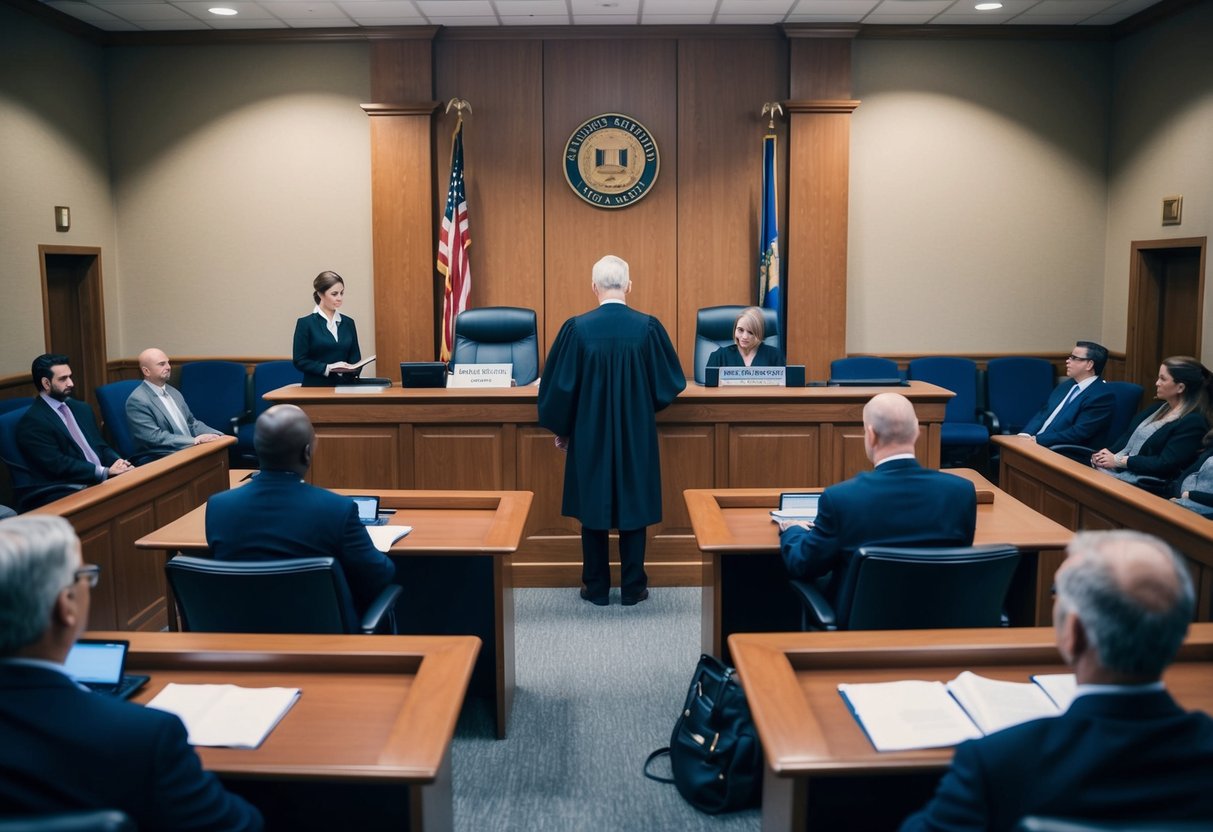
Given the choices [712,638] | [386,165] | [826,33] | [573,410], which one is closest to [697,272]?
[826,33]

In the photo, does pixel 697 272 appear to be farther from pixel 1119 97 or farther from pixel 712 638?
pixel 712 638

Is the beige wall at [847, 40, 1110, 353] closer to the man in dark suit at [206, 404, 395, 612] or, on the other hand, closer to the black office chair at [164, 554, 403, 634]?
the man in dark suit at [206, 404, 395, 612]

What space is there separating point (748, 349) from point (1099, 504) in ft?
6.93

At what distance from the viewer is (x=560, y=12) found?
7023 mm

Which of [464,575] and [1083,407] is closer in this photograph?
[464,575]

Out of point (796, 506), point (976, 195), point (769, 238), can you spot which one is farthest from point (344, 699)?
point (976, 195)

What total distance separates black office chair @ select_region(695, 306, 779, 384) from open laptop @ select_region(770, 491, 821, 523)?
270 centimetres

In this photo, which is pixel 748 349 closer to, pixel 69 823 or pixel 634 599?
pixel 634 599

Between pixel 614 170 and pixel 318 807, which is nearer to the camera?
pixel 318 807

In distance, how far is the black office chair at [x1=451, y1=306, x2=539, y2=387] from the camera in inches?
248

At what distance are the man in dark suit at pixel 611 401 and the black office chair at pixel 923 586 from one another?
2.15m

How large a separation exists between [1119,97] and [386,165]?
17.8 ft

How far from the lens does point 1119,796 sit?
1.47 meters

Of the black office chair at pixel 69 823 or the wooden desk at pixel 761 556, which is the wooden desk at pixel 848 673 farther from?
the black office chair at pixel 69 823
